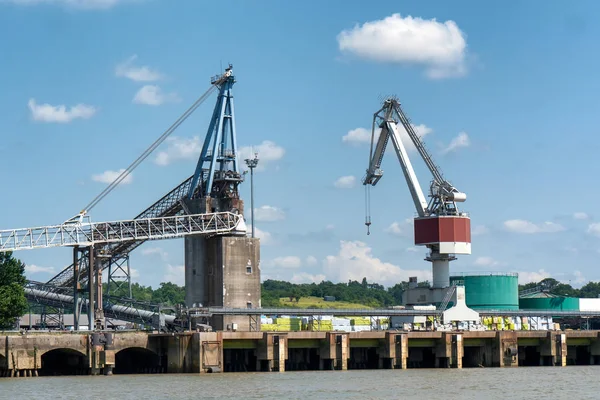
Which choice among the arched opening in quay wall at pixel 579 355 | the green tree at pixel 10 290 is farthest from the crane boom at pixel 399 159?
the green tree at pixel 10 290

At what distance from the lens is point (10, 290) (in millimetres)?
121500

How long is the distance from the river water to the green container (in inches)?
1876

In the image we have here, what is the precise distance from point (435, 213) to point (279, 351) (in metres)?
46.9

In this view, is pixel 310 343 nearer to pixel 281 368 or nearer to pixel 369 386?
pixel 281 368

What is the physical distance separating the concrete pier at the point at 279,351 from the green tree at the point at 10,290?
1164 centimetres

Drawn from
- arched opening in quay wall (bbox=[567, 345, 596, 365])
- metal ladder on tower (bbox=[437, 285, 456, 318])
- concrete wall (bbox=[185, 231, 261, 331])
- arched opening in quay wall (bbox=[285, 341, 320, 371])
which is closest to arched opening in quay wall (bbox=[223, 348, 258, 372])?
arched opening in quay wall (bbox=[285, 341, 320, 371])

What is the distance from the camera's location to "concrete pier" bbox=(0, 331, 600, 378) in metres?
106

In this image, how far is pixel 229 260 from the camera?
13725 cm

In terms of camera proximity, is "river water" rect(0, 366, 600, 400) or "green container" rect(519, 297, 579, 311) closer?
"river water" rect(0, 366, 600, 400)

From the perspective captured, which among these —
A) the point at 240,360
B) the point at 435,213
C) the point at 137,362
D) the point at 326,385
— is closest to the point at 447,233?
the point at 435,213

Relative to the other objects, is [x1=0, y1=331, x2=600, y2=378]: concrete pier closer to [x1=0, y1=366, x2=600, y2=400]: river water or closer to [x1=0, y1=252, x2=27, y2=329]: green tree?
[x1=0, y1=366, x2=600, y2=400]: river water

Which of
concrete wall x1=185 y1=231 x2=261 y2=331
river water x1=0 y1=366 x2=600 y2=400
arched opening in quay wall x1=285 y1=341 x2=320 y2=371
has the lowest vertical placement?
river water x1=0 y1=366 x2=600 y2=400

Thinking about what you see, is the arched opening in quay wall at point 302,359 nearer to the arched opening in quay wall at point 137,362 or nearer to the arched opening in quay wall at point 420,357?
the arched opening in quay wall at point 420,357

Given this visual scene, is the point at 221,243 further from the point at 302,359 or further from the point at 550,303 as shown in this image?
the point at 550,303
